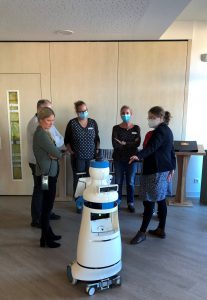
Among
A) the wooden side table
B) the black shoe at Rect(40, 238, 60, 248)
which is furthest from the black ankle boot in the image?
the wooden side table

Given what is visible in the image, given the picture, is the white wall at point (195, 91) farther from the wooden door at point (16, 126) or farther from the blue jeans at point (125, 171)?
the wooden door at point (16, 126)

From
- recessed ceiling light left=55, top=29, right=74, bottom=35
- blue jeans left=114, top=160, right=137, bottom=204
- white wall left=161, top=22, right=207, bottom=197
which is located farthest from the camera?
white wall left=161, top=22, right=207, bottom=197

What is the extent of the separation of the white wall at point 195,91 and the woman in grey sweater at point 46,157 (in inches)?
98.0

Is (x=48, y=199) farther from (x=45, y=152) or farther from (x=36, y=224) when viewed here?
(x=36, y=224)

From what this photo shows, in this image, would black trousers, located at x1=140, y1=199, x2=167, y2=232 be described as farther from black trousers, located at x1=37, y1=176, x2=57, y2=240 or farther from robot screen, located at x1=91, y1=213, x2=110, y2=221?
black trousers, located at x1=37, y1=176, x2=57, y2=240

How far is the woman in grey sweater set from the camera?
103 inches

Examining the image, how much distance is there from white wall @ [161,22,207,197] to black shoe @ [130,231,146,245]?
1.79 metres

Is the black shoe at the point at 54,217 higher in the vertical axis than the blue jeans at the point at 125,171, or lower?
lower

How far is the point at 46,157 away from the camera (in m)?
2.69

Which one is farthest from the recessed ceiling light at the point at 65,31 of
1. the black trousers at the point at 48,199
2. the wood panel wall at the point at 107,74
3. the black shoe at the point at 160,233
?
the black shoe at the point at 160,233

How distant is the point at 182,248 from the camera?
9.73 feet

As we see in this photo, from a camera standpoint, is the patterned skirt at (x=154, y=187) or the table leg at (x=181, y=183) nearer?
the patterned skirt at (x=154, y=187)

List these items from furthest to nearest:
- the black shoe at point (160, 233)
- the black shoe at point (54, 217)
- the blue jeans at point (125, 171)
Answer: the blue jeans at point (125, 171) → the black shoe at point (54, 217) → the black shoe at point (160, 233)

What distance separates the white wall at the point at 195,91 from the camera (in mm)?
4129
